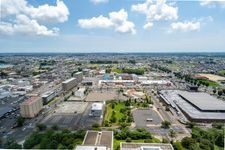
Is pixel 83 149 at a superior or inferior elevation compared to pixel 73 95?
superior

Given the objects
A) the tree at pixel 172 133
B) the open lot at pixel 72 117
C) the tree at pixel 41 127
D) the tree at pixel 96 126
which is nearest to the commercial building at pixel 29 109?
the open lot at pixel 72 117

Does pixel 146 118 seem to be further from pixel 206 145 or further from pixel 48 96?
pixel 48 96

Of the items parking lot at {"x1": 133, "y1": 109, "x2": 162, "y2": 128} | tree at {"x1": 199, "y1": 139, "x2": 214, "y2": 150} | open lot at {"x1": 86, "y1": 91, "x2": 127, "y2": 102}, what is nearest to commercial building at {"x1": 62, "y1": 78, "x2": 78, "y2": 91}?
open lot at {"x1": 86, "y1": 91, "x2": 127, "y2": 102}

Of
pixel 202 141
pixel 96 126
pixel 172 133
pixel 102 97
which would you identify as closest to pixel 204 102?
pixel 172 133

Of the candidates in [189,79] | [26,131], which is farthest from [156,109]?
[189,79]

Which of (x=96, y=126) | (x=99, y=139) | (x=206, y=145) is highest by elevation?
(x=99, y=139)

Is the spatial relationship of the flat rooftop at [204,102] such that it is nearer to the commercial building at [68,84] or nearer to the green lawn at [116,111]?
the green lawn at [116,111]

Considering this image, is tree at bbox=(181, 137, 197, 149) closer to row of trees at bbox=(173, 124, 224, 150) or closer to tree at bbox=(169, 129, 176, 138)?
row of trees at bbox=(173, 124, 224, 150)

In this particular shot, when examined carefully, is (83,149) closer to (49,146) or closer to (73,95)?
(49,146)
